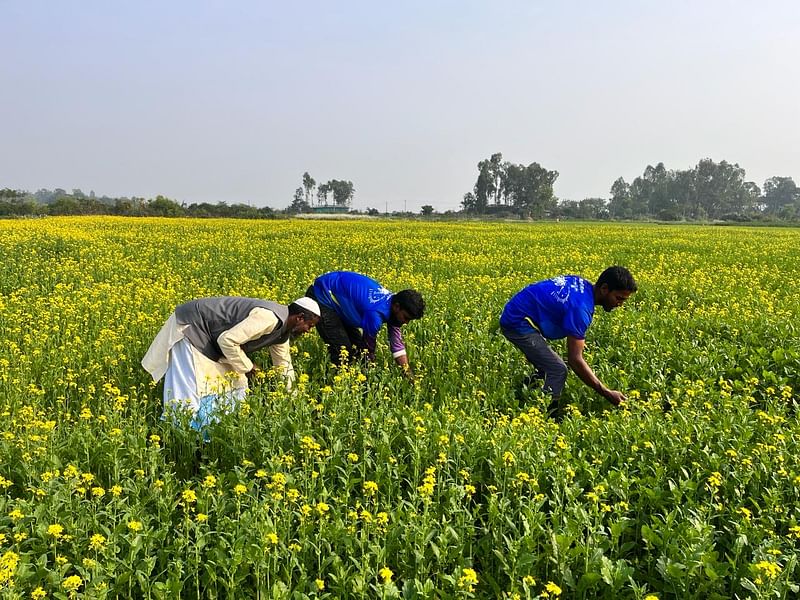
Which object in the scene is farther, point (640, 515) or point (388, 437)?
point (388, 437)

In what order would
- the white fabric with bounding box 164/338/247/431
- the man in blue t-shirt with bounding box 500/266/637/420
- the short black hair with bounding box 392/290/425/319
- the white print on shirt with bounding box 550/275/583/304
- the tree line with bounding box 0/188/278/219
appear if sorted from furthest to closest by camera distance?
the tree line with bounding box 0/188/278/219 → the white print on shirt with bounding box 550/275/583/304 → the short black hair with bounding box 392/290/425/319 → the man in blue t-shirt with bounding box 500/266/637/420 → the white fabric with bounding box 164/338/247/431

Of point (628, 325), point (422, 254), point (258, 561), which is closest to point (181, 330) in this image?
point (258, 561)

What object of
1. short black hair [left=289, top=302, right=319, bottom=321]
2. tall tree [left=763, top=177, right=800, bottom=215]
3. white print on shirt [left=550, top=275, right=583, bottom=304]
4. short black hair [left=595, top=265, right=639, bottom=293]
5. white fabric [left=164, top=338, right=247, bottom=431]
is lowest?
white fabric [left=164, top=338, right=247, bottom=431]

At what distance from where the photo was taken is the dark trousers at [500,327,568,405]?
536cm

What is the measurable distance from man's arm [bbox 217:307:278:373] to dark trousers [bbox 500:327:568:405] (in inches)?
95.5

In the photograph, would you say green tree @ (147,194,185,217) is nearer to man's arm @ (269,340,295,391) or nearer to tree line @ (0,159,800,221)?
tree line @ (0,159,800,221)

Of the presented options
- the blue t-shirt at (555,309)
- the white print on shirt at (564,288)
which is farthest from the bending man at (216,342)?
the white print on shirt at (564,288)

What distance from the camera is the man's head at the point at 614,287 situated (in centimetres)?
470

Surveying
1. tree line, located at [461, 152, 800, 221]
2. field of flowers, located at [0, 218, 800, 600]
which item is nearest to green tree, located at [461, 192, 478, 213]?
tree line, located at [461, 152, 800, 221]

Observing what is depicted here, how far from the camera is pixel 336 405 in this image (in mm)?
4062

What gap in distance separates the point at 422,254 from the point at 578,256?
4.44 m

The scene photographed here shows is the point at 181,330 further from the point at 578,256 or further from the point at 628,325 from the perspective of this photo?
the point at 578,256

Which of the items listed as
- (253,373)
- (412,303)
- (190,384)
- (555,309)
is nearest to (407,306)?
(412,303)

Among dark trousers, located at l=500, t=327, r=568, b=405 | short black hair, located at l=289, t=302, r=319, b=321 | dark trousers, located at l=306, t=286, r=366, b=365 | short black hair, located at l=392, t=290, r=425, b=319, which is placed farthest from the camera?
dark trousers, located at l=306, t=286, r=366, b=365
